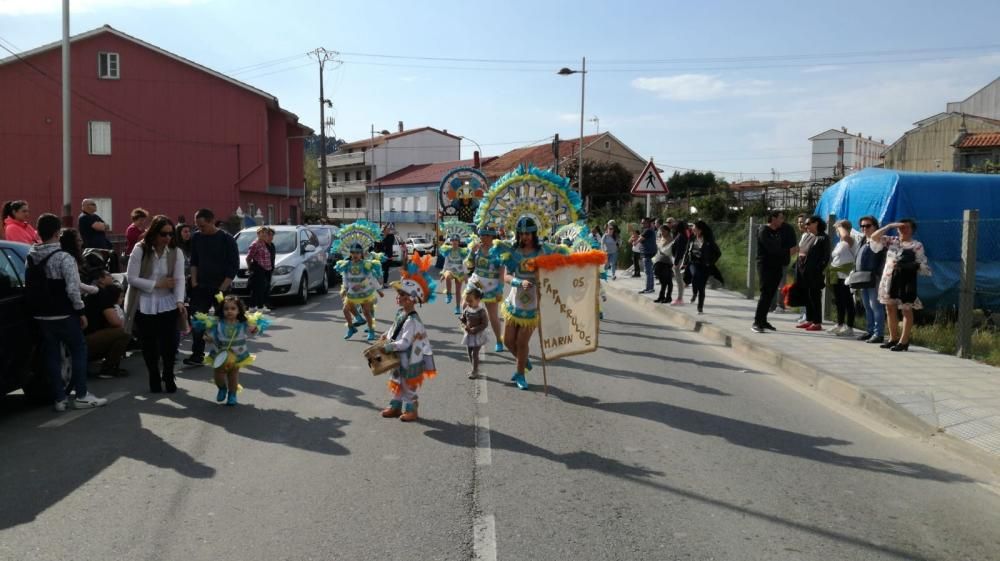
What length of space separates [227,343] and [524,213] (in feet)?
12.3

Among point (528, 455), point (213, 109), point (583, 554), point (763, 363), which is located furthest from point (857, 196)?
point (213, 109)

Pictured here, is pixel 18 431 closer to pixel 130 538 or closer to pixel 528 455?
pixel 130 538

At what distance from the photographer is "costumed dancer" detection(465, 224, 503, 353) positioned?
9.45 m

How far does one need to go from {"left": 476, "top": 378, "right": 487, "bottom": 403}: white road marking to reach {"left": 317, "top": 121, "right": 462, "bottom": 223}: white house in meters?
69.6

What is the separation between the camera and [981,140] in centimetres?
3997

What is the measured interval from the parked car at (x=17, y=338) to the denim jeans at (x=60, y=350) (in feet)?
0.48

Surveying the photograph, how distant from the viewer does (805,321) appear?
12.6 m

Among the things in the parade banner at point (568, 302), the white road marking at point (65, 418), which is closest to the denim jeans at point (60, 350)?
the white road marking at point (65, 418)

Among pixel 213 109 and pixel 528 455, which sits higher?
pixel 213 109

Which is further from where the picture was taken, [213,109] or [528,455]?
[213,109]

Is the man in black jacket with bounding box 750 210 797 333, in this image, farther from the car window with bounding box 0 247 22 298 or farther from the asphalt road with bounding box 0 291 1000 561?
the car window with bounding box 0 247 22 298

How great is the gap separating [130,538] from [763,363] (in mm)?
8193

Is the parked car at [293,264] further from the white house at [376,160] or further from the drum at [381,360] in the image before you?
the white house at [376,160]

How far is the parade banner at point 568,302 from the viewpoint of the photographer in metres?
8.08
